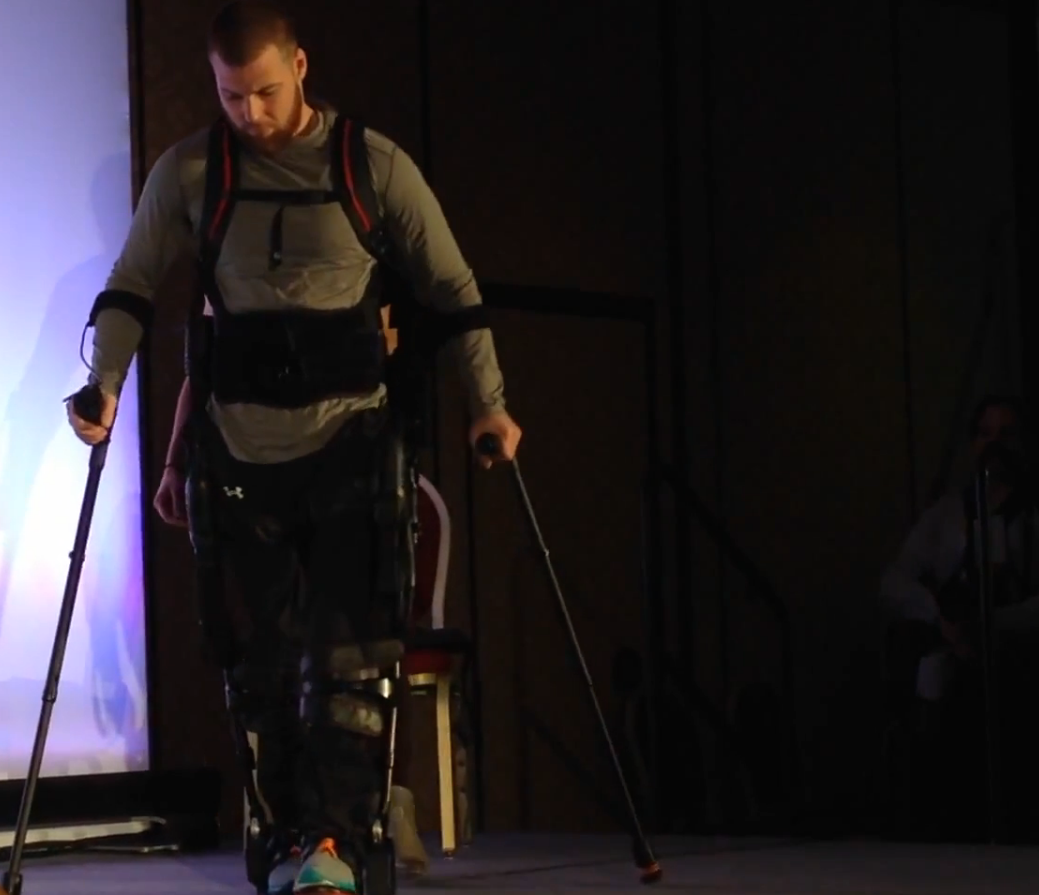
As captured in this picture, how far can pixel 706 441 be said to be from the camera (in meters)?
6.04

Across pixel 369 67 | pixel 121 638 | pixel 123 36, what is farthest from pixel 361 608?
pixel 369 67

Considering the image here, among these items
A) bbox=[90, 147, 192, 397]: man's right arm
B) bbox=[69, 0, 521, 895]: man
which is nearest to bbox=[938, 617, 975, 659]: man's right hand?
bbox=[69, 0, 521, 895]: man

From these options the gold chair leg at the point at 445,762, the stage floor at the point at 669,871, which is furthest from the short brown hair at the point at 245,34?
the gold chair leg at the point at 445,762

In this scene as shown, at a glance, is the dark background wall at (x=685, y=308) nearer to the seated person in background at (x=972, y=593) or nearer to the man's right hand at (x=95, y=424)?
the seated person in background at (x=972, y=593)

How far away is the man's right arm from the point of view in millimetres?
2652

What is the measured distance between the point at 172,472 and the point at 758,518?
368 cm

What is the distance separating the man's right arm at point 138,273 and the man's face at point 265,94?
155mm

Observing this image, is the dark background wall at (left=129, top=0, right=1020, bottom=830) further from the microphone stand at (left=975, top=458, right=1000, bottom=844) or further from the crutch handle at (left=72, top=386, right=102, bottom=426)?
the crutch handle at (left=72, top=386, right=102, bottom=426)

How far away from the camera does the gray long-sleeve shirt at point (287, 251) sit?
8.46 ft

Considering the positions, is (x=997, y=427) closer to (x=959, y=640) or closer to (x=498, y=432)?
(x=959, y=640)

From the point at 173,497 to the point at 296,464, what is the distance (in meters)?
0.31

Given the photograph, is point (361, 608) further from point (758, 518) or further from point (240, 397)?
point (758, 518)

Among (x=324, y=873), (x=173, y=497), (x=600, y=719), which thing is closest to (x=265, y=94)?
(x=173, y=497)

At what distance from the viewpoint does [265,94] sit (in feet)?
8.23
